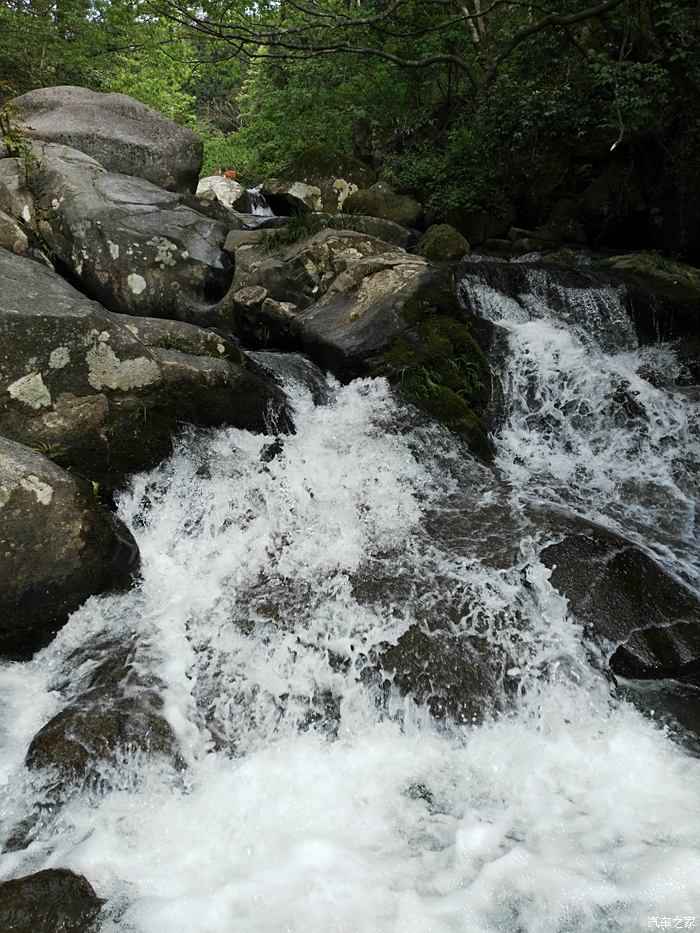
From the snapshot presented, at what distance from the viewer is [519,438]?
6648 millimetres

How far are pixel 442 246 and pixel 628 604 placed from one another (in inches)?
297

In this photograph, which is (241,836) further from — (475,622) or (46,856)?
(475,622)

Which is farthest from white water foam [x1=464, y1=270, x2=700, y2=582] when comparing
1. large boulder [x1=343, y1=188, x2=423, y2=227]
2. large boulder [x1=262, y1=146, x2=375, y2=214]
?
large boulder [x1=262, y1=146, x2=375, y2=214]

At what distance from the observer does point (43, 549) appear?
Result: 379 centimetres

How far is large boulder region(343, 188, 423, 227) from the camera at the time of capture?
39.5 feet

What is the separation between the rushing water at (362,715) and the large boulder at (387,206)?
7599 mm

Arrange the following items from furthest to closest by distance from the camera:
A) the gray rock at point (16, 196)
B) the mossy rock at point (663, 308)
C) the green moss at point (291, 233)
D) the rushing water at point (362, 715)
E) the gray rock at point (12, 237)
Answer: the green moss at point (291, 233) → the mossy rock at point (663, 308) → the gray rock at point (16, 196) → the gray rock at point (12, 237) → the rushing water at point (362, 715)

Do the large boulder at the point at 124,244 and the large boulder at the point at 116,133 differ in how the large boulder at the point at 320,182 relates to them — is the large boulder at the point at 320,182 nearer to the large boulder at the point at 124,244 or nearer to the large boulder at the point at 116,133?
the large boulder at the point at 116,133

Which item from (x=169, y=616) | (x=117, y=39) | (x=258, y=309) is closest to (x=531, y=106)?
(x=258, y=309)

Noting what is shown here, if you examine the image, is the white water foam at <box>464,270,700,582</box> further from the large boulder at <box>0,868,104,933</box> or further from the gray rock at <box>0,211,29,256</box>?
the gray rock at <box>0,211,29,256</box>

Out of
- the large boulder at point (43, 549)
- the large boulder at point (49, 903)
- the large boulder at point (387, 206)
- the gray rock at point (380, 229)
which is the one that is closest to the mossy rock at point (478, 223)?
the large boulder at point (387, 206)

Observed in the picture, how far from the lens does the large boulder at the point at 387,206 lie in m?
12.0

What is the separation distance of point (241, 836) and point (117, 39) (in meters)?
15.5

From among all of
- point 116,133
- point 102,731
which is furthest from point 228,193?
point 102,731
